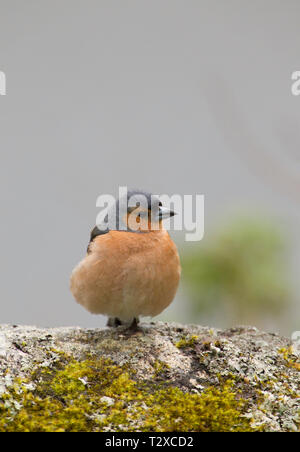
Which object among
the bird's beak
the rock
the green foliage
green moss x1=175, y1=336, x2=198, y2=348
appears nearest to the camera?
the rock

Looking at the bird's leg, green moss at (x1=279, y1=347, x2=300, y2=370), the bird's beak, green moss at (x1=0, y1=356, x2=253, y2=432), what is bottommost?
green moss at (x1=0, y1=356, x2=253, y2=432)

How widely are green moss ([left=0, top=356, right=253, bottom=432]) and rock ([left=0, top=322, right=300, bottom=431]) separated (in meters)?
0.02

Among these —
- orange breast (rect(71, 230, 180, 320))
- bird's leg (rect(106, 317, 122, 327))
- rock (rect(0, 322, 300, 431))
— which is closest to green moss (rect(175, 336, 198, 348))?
rock (rect(0, 322, 300, 431))

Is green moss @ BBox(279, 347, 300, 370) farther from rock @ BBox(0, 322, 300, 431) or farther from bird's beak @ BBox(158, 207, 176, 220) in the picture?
bird's beak @ BBox(158, 207, 176, 220)

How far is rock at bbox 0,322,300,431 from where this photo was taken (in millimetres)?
3152

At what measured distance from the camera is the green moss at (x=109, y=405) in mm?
2891

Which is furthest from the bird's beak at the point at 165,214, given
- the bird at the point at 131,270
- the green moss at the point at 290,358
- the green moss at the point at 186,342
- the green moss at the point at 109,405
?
the green moss at the point at 109,405

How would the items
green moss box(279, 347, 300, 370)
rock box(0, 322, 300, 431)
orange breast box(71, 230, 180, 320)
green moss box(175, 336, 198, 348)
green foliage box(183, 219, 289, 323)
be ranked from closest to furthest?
rock box(0, 322, 300, 431) < green moss box(279, 347, 300, 370) < green moss box(175, 336, 198, 348) < orange breast box(71, 230, 180, 320) < green foliage box(183, 219, 289, 323)

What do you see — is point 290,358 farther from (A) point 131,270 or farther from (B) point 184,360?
(A) point 131,270

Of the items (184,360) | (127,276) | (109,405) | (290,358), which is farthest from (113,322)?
(109,405)

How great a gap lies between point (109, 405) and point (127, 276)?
4.44ft

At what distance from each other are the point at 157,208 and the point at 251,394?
185 centimetres

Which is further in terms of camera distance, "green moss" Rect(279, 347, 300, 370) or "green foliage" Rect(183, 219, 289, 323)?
"green foliage" Rect(183, 219, 289, 323)
